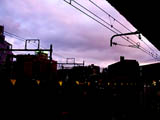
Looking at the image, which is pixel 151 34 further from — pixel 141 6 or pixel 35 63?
pixel 35 63

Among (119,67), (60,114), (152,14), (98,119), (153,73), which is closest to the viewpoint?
(152,14)

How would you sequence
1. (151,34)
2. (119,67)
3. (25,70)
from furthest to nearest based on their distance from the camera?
(119,67) → (25,70) → (151,34)

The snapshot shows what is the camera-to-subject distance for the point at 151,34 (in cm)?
693

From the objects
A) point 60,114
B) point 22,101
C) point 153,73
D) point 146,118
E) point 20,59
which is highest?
point 20,59

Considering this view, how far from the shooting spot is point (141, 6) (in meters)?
4.69

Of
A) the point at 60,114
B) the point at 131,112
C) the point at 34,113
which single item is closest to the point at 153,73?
the point at 131,112

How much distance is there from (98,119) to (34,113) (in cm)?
396

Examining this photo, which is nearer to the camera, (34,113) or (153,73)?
(34,113)

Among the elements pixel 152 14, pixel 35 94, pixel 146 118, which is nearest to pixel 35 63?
pixel 35 94

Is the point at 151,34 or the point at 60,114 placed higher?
the point at 151,34

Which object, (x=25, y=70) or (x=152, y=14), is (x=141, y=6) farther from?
(x=25, y=70)

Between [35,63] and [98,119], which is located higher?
[35,63]

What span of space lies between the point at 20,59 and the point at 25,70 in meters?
1.60

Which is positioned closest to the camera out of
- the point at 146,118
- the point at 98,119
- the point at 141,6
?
the point at 141,6
